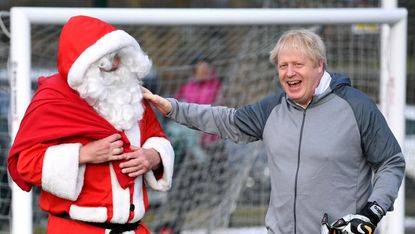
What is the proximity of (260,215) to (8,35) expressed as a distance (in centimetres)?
290

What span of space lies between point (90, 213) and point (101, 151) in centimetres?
26

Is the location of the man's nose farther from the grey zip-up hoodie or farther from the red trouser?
the red trouser

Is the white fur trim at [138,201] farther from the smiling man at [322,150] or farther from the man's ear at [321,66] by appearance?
the man's ear at [321,66]

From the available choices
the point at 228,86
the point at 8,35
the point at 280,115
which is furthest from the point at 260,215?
the point at 280,115

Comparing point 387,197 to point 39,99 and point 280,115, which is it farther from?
point 39,99

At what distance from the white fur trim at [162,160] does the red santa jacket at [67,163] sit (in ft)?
0.37

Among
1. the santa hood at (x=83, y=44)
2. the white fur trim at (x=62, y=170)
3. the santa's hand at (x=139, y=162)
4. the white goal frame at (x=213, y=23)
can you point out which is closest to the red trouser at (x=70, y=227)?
the white fur trim at (x=62, y=170)

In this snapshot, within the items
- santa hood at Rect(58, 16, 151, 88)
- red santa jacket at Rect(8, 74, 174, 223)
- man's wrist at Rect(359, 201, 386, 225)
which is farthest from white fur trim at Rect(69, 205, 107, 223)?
man's wrist at Rect(359, 201, 386, 225)

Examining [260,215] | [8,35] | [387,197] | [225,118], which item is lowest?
[260,215]

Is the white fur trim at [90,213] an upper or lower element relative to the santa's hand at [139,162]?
lower

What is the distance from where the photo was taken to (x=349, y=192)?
367cm

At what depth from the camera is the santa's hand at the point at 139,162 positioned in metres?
3.68

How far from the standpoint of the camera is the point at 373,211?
355cm

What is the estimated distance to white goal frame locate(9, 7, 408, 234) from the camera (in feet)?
14.9
